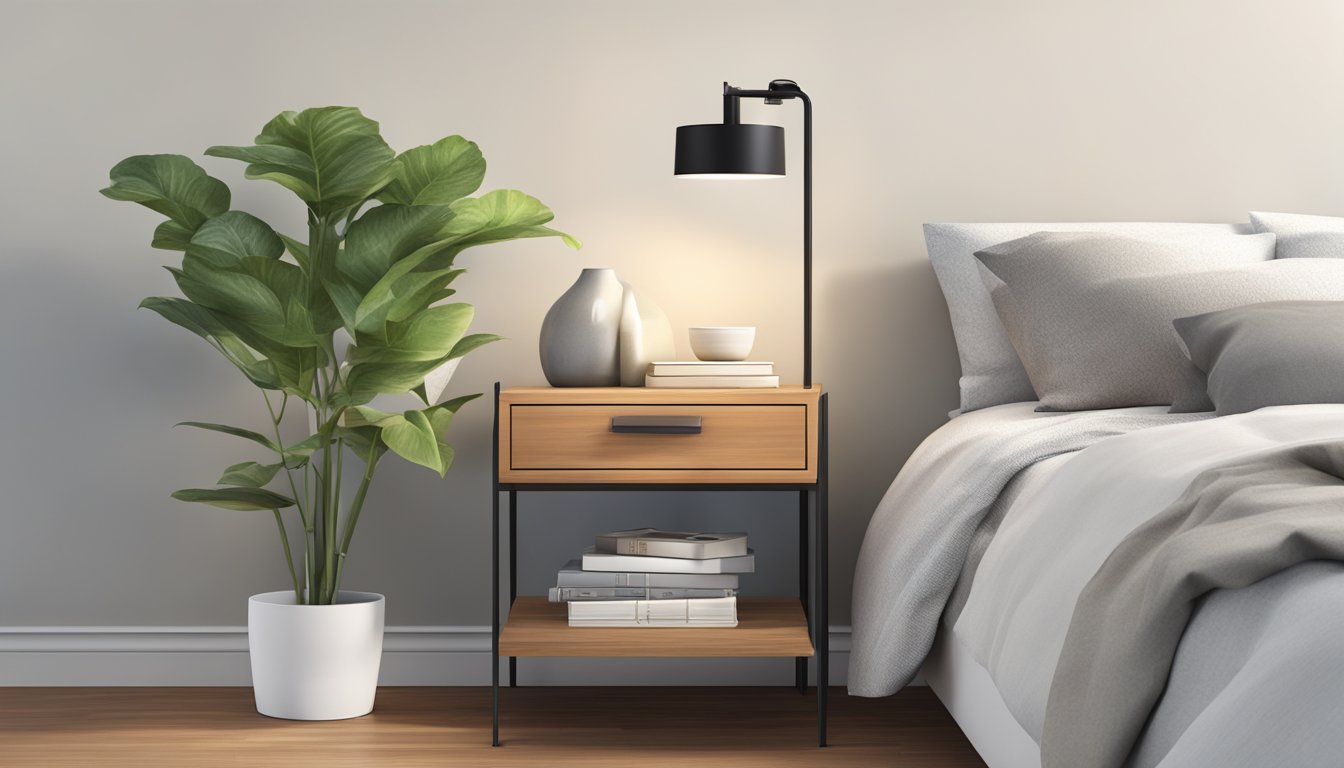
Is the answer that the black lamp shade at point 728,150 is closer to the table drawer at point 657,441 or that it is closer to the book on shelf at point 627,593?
the table drawer at point 657,441

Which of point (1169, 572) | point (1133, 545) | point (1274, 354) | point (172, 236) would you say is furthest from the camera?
point (172, 236)

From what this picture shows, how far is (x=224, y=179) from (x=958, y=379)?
5.74 ft

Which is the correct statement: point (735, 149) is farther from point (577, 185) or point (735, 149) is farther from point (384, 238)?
point (384, 238)

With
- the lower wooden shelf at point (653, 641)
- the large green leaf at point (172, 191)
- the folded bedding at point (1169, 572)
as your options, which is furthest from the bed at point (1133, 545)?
the large green leaf at point (172, 191)

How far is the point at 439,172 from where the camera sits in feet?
8.72

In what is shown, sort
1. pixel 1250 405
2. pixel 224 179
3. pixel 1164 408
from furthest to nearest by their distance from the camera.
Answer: pixel 224 179
pixel 1164 408
pixel 1250 405

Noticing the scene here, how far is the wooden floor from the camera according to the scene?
2.43 m

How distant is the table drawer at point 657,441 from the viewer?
253 cm

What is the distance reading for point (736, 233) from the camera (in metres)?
3.06

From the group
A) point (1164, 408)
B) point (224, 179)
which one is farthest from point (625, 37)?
point (1164, 408)

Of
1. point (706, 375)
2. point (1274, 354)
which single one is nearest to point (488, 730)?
point (706, 375)

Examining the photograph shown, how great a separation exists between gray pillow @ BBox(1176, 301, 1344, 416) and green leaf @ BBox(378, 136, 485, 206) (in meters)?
1.40

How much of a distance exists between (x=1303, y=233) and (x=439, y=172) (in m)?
1.76

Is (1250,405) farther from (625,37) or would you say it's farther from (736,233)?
(625,37)
